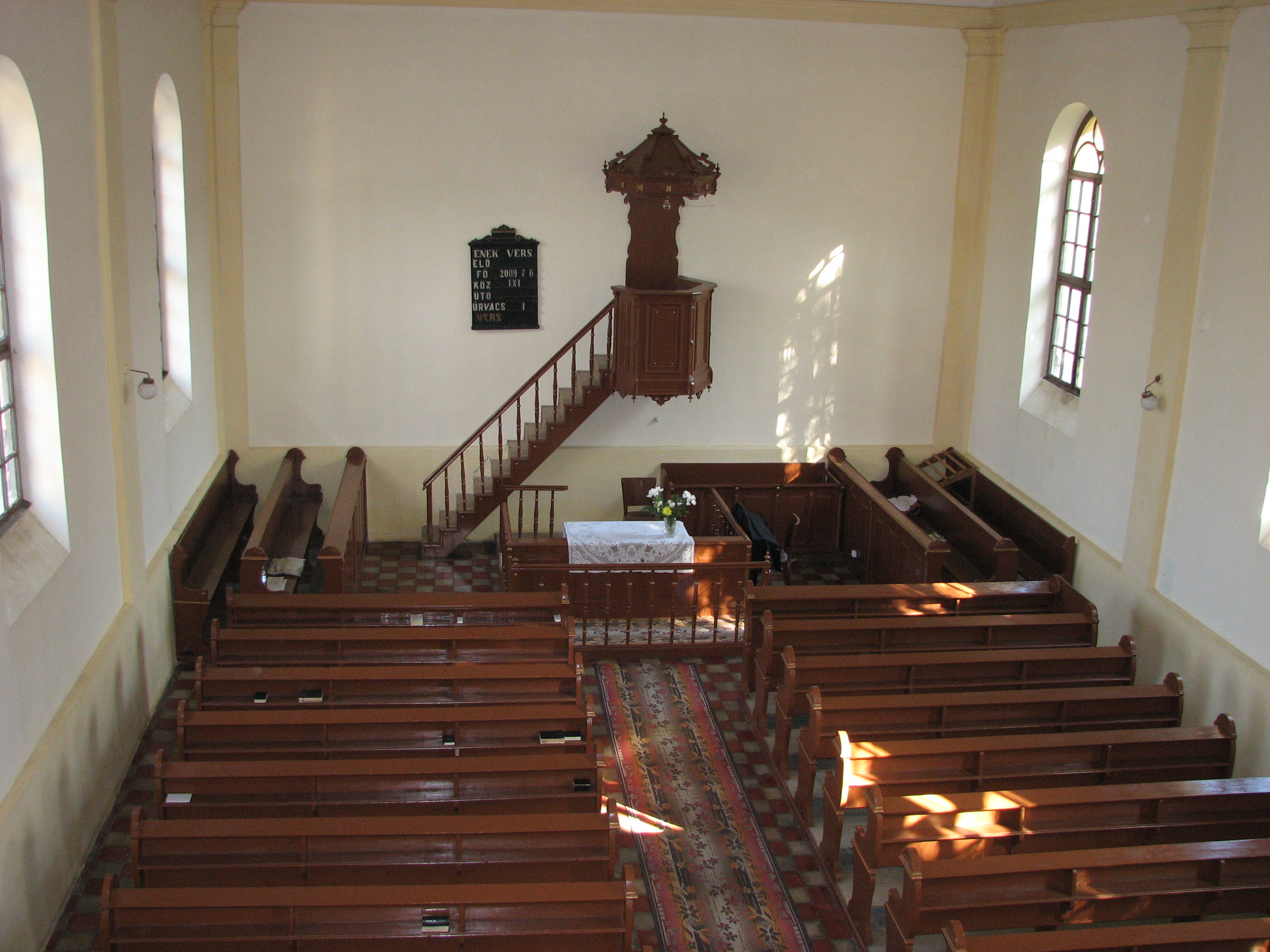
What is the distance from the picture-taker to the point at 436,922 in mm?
6523

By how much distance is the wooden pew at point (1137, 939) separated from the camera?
6.36 metres

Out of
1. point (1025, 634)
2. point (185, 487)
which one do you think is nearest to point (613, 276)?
point (185, 487)

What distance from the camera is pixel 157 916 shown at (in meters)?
6.38

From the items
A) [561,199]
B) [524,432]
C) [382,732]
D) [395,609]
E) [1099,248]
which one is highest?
[561,199]

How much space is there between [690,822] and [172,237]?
25.5 ft

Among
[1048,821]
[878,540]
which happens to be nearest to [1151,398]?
[878,540]

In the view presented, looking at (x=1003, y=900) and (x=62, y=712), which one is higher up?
(x=62, y=712)

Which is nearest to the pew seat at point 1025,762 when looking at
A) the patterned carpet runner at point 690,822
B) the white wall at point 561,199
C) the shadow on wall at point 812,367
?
the patterned carpet runner at point 690,822

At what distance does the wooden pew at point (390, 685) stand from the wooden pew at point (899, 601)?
2345mm

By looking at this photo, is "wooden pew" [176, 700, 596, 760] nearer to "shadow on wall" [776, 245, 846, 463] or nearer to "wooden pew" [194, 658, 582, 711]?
"wooden pew" [194, 658, 582, 711]

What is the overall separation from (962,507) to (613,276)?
195 inches

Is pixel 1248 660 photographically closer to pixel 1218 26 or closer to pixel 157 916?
pixel 1218 26

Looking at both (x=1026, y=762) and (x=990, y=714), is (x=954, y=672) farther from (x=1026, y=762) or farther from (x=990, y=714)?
(x=1026, y=762)

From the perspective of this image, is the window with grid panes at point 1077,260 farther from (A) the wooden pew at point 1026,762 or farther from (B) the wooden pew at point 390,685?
(B) the wooden pew at point 390,685
